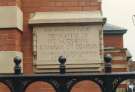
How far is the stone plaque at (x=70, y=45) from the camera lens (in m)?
5.32

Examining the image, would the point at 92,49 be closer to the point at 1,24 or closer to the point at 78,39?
the point at 78,39

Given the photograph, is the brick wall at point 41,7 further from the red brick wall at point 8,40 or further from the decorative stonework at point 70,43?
the red brick wall at point 8,40

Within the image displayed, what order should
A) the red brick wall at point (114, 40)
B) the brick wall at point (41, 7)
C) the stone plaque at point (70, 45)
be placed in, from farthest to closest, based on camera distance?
the red brick wall at point (114, 40) < the brick wall at point (41, 7) < the stone plaque at point (70, 45)

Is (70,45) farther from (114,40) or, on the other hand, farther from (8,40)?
(114,40)

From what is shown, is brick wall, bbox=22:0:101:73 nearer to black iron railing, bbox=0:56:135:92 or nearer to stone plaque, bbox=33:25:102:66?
stone plaque, bbox=33:25:102:66

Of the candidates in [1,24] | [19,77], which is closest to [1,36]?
[1,24]

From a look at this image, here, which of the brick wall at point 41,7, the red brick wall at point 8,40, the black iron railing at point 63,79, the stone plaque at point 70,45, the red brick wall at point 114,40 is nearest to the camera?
the black iron railing at point 63,79

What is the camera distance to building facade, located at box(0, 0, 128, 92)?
508cm

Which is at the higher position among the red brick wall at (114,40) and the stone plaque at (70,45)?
the red brick wall at (114,40)

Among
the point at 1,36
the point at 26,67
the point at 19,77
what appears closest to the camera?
the point at 19,77

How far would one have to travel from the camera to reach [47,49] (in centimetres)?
534

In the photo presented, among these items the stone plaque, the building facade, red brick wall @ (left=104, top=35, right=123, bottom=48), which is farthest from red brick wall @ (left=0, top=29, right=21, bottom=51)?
red brick wall @ (left=104, top=35, right=123, bottom=48)

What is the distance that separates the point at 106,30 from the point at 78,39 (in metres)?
11.3

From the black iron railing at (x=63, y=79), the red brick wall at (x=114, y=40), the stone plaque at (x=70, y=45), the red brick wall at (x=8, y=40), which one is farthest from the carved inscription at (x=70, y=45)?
the red brick wall at (x=114, y=40)
